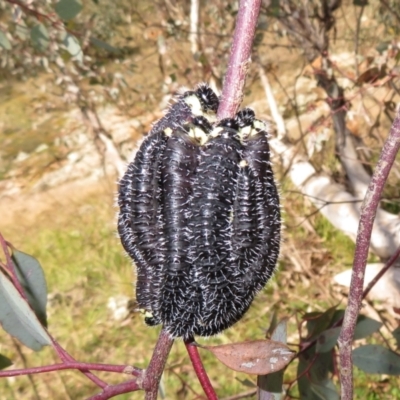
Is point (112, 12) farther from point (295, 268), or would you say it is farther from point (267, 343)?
point (267, 343)

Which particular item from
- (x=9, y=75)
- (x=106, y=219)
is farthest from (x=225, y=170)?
(x=9, y=75)

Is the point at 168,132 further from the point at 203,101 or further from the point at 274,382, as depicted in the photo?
the point at 274,382

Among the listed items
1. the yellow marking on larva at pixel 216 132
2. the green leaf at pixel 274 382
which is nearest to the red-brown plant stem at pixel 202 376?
the green leaf at pixel 274 382

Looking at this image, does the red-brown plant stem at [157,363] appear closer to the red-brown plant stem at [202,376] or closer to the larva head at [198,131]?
the red-brown plant stem at [202,376]

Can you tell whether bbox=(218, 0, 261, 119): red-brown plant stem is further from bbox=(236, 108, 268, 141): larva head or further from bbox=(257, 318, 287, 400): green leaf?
bbox=(257, 318, 287, 400): green leaf

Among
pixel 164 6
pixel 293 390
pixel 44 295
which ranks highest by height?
pixel 164 6

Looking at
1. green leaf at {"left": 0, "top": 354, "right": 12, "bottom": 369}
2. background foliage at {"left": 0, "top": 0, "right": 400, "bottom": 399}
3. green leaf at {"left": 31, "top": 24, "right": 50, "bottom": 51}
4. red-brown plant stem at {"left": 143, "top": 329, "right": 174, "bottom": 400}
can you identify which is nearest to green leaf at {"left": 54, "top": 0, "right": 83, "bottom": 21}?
background foliage at {"left": 0, "top": 0, "right": 400, "bottom": 399}

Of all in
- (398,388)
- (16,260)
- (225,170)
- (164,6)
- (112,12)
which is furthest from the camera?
(112,12)
